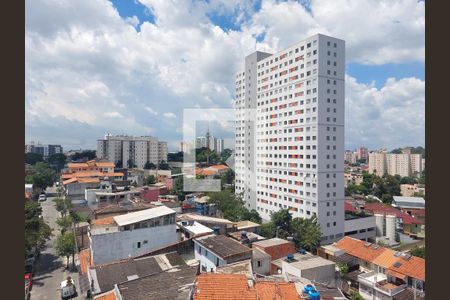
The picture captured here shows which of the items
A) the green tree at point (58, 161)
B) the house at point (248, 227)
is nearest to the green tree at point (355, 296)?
the house at point (248, 227)

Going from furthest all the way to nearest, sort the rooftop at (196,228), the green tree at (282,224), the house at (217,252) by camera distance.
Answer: the green tree at (282,224) → the rooftop at (196,228) → the house at (217,252)

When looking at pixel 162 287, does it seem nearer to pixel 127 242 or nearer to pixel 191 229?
pixel 127 242

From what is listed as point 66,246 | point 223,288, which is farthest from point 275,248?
point 66,246

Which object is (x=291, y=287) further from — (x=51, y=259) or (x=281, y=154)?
(x=281, y=154)

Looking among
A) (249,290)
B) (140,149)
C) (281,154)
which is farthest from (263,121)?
(140,149)

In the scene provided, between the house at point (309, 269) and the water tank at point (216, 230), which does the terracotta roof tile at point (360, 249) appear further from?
the water tank at point (216, 230)

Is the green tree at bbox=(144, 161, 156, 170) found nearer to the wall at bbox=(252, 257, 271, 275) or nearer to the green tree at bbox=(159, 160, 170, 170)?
the green tree at bbox=(159, 160, 170, 170)
